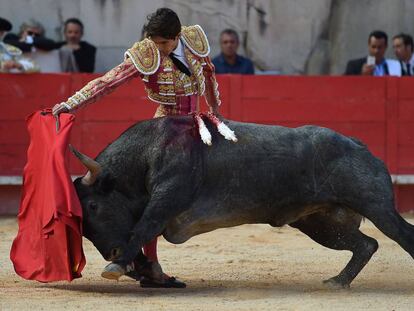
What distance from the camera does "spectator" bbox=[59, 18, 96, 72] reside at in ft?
30.1

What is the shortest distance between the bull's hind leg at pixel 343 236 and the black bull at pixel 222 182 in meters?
0.10

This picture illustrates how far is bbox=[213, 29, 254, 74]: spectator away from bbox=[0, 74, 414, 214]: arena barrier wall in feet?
1.03

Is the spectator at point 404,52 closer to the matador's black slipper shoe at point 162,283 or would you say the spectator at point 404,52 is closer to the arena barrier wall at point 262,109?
the arena barrier wall at point 262,109

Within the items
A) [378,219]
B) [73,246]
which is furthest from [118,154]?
[378,219]

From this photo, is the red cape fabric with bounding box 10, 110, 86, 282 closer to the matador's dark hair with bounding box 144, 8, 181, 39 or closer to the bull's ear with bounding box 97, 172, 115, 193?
the bull's ear with bounding box 97, 172, 115, 193

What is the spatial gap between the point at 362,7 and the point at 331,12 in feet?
0.88

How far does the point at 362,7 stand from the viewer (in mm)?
10438

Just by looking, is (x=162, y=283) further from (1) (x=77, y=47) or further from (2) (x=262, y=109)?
(1) (x=77, y=47)

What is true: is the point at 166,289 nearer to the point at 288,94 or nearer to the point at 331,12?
the point at 288,94

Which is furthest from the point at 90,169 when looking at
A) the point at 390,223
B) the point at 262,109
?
the point at 262,109

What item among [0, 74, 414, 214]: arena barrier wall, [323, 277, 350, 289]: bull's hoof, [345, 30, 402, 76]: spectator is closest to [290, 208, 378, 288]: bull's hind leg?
[323, 277, 350, 289]: bull's hoof

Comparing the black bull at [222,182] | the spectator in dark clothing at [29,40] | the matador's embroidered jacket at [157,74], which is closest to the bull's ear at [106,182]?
the black bull at [222,182]

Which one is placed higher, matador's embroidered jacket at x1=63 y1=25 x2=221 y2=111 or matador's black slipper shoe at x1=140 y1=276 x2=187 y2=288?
matador's embroidered jacket at x1=63 y1=25 x2=221 y2=111

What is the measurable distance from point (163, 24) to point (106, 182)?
0.78 metres
